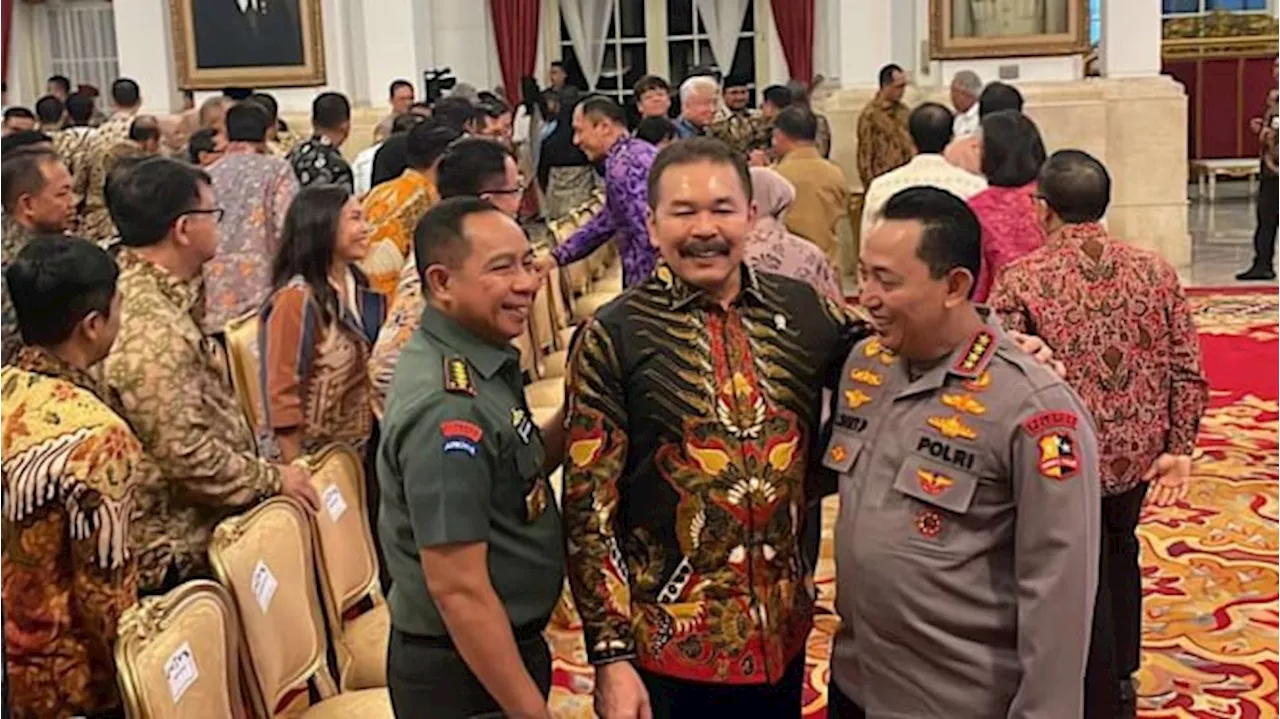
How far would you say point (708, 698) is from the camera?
2537mm

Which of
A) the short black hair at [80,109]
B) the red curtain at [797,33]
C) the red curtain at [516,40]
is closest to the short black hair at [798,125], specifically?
the short black hair at [80,109]

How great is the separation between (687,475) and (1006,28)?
32.3ft

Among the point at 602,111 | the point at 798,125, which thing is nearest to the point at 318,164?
the point at 602,111

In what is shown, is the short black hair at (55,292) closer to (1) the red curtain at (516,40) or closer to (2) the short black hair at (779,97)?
(2) the short black hair at (779,97)

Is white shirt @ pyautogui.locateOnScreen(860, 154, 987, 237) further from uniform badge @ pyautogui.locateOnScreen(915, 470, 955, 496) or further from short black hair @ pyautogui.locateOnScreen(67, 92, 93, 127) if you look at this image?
short black hair @ pyautogui.locateOnScreen(67, 92, 93, 127)

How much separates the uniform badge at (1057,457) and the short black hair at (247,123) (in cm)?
545

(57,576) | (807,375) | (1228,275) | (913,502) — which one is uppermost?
(807,375)

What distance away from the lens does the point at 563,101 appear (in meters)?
12.6

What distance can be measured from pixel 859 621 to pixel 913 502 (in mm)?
239

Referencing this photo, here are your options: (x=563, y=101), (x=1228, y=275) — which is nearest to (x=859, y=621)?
(x=1228, y=275)

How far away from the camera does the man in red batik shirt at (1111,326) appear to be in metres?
3.40

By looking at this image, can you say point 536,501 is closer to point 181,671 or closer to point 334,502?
point 181,671

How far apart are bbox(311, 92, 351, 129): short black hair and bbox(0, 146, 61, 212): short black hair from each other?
8.45 ft

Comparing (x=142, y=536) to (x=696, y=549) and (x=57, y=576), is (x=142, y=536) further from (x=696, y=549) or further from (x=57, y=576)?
(x=696, y=549)
